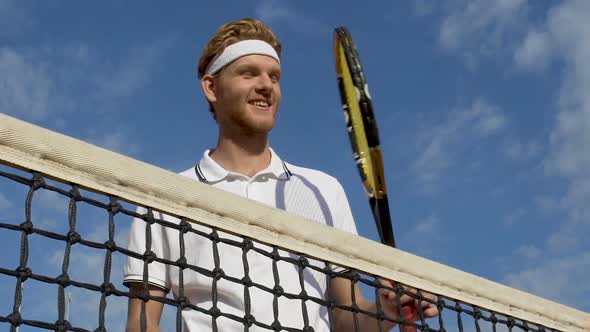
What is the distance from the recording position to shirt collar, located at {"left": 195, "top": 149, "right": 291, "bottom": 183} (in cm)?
441

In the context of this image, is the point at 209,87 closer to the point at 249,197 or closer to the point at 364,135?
the point at 249,197

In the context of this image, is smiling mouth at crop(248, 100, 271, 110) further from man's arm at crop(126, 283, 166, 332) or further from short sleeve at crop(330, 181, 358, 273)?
man's arm at crop(126, 283, 166, 332)

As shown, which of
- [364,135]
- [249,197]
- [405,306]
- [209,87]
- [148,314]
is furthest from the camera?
[364,135]

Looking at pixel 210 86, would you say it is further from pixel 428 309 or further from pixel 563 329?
pixel 563 329

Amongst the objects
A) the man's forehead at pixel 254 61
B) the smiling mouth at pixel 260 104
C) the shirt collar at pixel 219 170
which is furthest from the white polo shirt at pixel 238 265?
the man's forehead at pixel 254 61

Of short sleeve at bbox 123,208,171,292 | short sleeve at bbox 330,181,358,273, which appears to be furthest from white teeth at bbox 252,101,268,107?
short sleeve at bbox 123,208,171,292

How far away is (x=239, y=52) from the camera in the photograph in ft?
15.2

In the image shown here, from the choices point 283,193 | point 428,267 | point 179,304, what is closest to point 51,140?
point 179,304

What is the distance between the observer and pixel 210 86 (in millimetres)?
4746

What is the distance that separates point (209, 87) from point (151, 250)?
1.04 m

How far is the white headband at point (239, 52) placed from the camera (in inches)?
182

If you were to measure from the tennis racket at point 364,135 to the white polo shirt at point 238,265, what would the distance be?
1.20 feet

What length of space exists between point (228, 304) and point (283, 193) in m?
0.75

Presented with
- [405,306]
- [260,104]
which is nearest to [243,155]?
[260,104]
